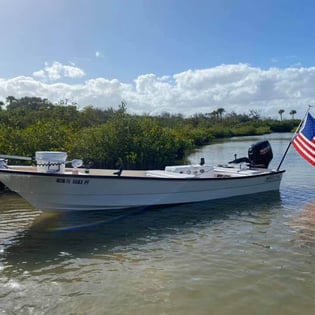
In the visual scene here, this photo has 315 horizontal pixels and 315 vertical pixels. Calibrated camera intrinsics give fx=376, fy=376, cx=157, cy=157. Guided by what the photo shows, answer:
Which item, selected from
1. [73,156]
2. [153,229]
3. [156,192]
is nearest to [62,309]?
[153,229]

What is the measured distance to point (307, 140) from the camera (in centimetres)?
1241

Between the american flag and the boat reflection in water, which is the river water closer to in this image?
the boat reflection in water

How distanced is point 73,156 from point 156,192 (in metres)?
6.46

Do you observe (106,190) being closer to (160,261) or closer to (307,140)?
(160,261)

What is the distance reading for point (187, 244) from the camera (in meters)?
7.84

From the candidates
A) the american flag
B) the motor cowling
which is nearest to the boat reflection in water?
the american flag

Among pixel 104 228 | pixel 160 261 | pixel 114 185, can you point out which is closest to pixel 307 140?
pixel 114 185

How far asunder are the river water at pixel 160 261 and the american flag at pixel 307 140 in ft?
6.24

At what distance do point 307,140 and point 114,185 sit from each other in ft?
22.1

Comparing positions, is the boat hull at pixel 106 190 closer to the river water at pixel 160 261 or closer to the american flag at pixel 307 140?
the river water at pixel 160 261

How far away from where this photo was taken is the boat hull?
9.00 meters

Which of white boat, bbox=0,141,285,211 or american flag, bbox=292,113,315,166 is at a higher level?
american flag, bbox=292,113,315,166

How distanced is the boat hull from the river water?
0.36 m

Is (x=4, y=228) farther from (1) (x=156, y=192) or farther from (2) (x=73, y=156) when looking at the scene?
(2) (x=73, y=156)
